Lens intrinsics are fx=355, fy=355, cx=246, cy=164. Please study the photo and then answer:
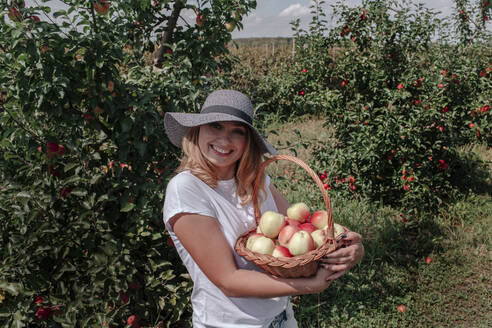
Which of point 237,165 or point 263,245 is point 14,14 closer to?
point 237,165

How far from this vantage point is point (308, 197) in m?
3.62

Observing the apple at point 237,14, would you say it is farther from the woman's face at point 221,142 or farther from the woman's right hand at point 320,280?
the woman's right hand at point 320,280

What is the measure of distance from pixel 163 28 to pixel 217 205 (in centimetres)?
152

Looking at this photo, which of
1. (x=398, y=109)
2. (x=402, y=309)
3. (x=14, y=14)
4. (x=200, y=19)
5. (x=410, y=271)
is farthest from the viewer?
(x=398, y=109)

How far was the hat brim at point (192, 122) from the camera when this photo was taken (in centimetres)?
117

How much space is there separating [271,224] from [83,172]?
3.40ft

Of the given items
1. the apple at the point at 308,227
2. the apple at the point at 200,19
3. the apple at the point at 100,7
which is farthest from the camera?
the apple at the point at 200,19

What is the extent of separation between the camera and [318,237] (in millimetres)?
1242

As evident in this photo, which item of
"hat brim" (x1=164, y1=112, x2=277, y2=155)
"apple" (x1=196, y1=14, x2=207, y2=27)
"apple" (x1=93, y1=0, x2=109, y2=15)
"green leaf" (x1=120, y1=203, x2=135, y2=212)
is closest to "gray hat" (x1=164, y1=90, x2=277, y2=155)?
"hat brim" (x1=164, y1=112, x2=277, y2=155)

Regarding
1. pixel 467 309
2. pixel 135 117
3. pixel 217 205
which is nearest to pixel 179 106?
pixel 135 117

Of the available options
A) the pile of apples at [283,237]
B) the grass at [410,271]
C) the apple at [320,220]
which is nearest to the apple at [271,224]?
the pile of apples at [283,237]

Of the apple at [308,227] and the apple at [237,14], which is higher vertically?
the apple at [237,14]

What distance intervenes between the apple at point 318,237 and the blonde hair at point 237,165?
0.26 meters

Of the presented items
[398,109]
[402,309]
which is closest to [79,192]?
[402,309]
